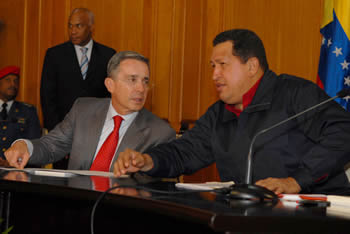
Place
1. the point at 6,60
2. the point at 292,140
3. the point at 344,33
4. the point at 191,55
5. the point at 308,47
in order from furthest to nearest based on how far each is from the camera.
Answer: the point at 6,60 < the point at 191,55 < the point at 308,47 < the point at 344,33 < the point at 292,140

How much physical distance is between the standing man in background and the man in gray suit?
1.81 metres

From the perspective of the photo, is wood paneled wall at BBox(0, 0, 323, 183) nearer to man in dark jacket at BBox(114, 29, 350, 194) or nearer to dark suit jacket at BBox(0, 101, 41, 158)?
dark suit jacket at BBox(0, 101, 41, 158)

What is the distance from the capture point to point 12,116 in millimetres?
5449

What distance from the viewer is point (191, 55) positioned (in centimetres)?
523

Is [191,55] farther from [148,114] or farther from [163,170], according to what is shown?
[163,170]

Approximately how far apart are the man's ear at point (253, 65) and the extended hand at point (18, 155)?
123cm

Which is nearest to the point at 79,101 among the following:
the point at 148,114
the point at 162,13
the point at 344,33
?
the point at 148,114

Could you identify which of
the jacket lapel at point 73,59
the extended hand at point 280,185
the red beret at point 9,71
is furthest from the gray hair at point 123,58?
the red beret at point 9,71

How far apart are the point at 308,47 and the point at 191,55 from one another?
1321mm

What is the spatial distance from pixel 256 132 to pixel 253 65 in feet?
1.23

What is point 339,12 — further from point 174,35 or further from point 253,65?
point 174,35

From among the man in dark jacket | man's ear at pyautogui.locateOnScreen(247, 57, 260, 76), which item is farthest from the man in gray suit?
man's ear at pyautogui.locateOnScreen(247, 57, 260, 76)

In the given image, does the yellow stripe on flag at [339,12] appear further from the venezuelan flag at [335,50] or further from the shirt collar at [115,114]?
the shirt collar at [115,114]

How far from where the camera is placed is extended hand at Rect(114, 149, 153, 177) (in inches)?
93.5
